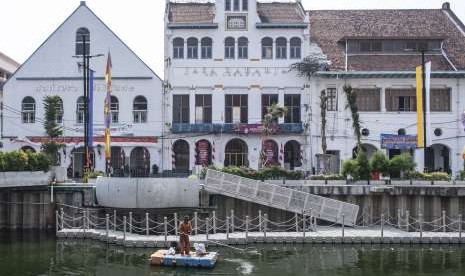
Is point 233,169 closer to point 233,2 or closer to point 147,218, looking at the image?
point 147,218

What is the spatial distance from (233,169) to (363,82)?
20.6m

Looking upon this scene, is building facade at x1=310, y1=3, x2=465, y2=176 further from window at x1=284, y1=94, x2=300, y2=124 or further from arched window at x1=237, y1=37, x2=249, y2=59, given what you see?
arched window at x1=237, y1=37, x2=249, y2=59

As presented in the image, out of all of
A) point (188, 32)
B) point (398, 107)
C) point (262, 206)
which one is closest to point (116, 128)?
point (188, 32)

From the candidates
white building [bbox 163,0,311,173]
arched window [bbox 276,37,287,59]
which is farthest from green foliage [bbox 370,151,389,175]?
arched window [bbox 276,37,287,59]

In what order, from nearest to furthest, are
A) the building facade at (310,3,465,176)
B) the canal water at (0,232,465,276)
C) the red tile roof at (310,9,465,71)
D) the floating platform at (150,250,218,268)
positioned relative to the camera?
the canal water at (0,232,465,276), the floating platform at (150,250,218,268), the building facade at (310,3,465,176), the red tile roof at (310,9,465,71)

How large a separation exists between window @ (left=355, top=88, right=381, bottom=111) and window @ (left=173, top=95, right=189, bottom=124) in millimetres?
15819

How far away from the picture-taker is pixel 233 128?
57125 mm

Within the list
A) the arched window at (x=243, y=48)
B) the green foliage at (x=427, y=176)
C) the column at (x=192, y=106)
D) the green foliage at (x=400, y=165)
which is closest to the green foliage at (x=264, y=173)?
the green foliage at (x=400, y=165)

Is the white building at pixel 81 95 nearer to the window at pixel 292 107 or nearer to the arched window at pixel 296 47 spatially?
the window at pixel 292 107

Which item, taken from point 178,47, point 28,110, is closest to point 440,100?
point 178,47

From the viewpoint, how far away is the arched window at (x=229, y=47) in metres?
58.3

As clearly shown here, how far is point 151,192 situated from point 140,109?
806 inches

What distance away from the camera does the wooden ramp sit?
131 ft

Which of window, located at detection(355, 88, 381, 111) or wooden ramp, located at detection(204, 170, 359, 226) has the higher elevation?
window, located at detection(355, 88, 381, 111)
